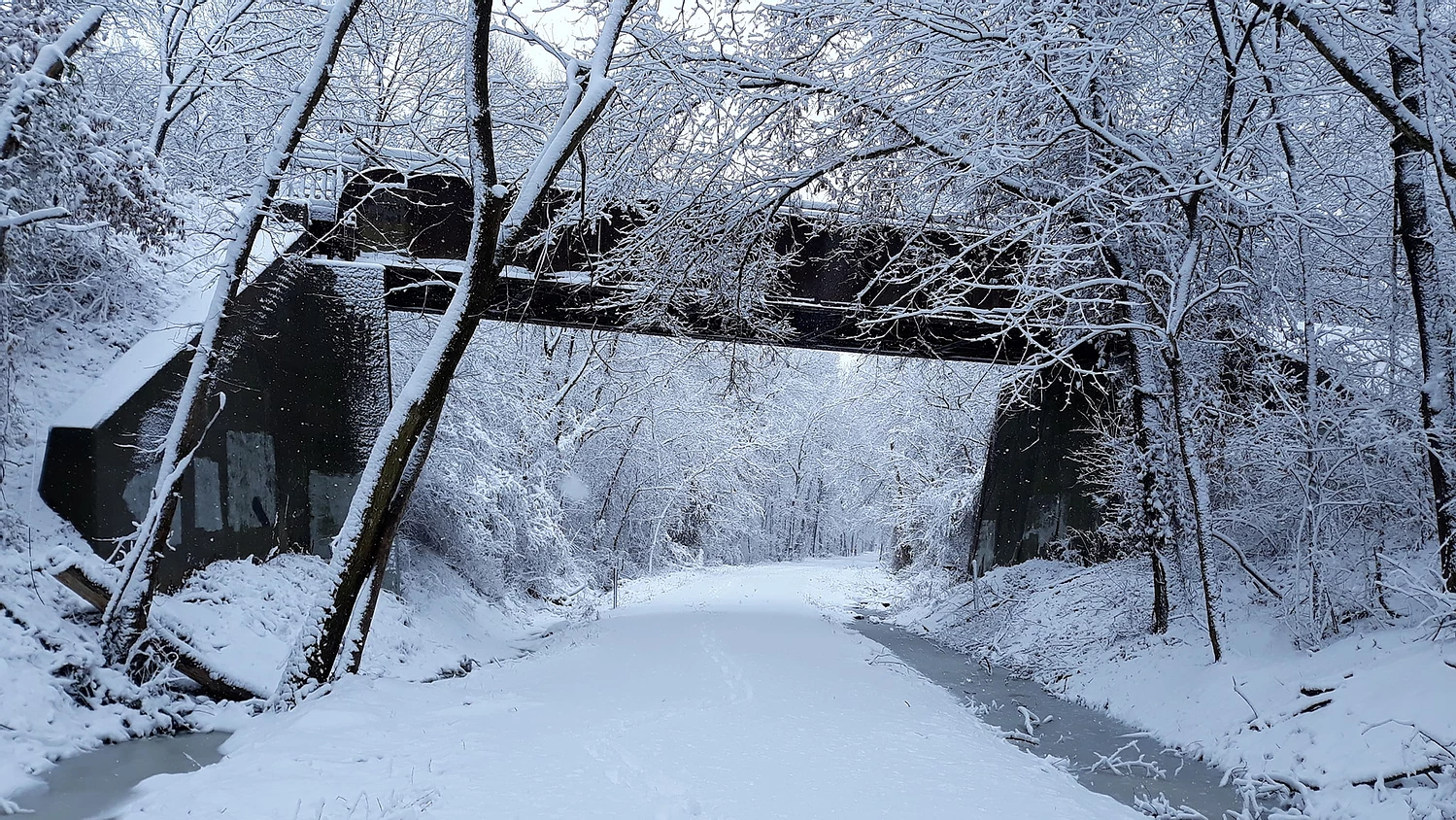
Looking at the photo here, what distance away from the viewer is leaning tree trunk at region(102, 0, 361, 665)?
775 cm

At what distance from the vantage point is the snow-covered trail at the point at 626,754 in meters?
4.85

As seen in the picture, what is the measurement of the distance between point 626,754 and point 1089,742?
5.12m

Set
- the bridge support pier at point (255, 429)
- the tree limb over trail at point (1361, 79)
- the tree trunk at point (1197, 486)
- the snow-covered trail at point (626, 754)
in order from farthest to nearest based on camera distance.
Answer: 1. the bridge support pier at point (255, 429)
2. the tree trunk at point (1197, 486)
3. the tree limb over trail at point (1361, 79)
4. the snow-covered trail at point (626, 754)

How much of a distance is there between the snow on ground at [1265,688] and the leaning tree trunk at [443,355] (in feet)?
23.8

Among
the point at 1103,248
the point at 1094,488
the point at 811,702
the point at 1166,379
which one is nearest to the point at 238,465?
the point at 811,702

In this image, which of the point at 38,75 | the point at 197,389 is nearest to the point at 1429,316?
the point at 197,389

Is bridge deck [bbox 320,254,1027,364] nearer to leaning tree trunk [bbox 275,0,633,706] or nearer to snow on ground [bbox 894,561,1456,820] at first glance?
leaning tree trunk [bbox 275,0,633,706]

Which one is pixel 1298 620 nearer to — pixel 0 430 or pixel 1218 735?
pixel 1218 735

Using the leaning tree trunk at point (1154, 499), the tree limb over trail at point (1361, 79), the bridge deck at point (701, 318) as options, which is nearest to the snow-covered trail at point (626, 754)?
the leaning tree trunk at point (1154, 499)

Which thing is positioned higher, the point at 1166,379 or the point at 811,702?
the point at 1166,379

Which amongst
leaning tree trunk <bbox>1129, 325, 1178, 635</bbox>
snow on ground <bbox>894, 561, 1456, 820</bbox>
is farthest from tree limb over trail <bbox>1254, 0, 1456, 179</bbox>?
leaning tree trunk <bbox>1129, 325, 1178, 635</bbox>

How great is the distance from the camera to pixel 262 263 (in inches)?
481

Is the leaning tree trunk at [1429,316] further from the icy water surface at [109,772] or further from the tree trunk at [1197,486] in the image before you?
the icy water surface at [109,772]

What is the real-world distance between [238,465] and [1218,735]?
11.7 meters
